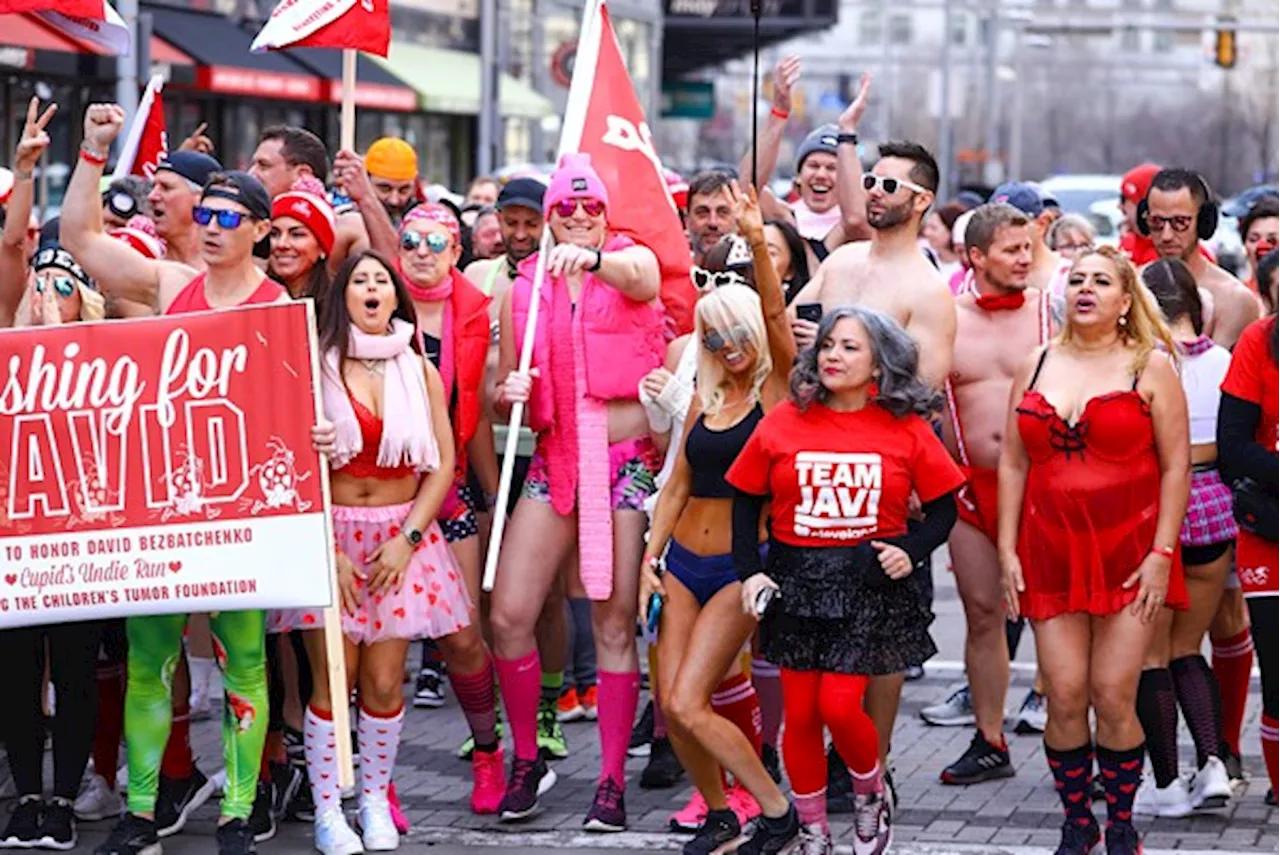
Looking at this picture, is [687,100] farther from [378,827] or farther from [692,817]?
[378,827]

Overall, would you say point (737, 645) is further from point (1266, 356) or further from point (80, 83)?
point (80, 83)

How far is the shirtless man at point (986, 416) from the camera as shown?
862cm

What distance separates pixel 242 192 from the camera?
773 cm

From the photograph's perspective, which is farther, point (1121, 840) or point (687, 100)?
point (687, 100)

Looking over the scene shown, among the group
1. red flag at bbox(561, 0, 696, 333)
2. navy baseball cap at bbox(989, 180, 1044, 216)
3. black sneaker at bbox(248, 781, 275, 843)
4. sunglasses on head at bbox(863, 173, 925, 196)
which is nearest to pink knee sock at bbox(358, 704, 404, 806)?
black sneaker at bbox(248, 781, 275, 843)

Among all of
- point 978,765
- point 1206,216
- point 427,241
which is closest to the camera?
point 427,241

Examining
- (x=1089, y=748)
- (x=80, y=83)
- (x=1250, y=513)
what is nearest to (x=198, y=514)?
(x=1089, y=748)

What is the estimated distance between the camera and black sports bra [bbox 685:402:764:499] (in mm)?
7621

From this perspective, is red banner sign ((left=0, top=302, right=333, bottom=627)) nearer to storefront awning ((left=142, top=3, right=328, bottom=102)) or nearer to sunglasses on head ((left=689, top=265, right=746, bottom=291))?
sunglasses on head ((left=689, top=265, right=746, bottom=291))

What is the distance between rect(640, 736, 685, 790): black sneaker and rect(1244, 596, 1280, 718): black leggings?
80.5 inches

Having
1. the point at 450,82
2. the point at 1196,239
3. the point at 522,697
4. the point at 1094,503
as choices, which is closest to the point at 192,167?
the point at 522,697

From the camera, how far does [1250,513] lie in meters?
7.78

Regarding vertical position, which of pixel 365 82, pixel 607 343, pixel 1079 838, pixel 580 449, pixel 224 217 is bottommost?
pixel 1079 838

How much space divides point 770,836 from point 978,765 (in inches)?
56.7
